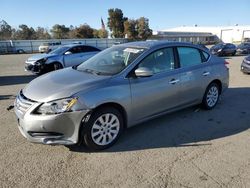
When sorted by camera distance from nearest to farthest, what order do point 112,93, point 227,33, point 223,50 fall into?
point 112,93 < point 223,50 < point 227,33

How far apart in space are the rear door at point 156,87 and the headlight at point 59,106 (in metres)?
1.04

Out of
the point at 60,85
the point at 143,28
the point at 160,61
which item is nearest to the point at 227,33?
the point at 143,28

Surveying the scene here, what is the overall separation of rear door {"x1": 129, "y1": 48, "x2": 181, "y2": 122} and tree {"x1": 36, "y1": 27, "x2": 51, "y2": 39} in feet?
229

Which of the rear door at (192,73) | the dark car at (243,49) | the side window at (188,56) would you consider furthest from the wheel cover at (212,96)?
Answer: the dark car at (243,49)

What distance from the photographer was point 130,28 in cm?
5797

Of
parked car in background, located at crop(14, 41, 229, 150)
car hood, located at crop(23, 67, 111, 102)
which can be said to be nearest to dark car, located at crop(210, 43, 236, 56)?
parked car in background, located at crop(14, 41, 229, 150)

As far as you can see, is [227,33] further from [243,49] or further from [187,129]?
[187,129]

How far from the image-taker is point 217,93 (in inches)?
248

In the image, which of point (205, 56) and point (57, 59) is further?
point (57, 59)

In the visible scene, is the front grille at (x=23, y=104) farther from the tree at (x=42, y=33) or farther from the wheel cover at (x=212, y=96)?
the tree at (x=42, y=33)

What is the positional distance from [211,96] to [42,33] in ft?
244

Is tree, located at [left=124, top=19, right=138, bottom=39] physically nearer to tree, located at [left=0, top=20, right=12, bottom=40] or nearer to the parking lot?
tree, located at [left=0, top=20, right=12, bottom=40]

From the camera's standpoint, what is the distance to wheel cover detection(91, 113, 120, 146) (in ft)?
13.2

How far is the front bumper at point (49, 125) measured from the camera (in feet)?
12.0
